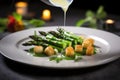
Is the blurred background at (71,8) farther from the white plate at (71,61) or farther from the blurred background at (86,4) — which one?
the white plate at (71,61)

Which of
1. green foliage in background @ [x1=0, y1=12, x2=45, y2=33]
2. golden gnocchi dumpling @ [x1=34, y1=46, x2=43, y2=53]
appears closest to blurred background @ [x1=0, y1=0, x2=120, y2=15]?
green foliage in background @ [x1=0, y1=12, x2=45, y2=33]

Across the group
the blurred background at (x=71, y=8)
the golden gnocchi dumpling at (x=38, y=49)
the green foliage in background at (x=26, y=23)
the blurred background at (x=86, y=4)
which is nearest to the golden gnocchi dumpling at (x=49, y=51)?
the golden gnocchi dumpling at (x=38, y=49)

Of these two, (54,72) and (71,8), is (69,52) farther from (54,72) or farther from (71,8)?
(71,8)

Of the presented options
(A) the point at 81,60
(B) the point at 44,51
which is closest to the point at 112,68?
(A) the point at 81,60

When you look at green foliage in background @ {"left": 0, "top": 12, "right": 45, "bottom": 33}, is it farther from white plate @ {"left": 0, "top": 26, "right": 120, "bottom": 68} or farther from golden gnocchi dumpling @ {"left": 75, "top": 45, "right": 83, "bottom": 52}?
golden gnocchi dumpling @ {"left": 75, "top": 45, "right": 83, "bottom": 52}

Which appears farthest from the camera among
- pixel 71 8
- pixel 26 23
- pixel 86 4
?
pixel 86 4

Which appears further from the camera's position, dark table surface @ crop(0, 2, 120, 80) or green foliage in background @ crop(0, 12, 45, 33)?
green foliage in background @ crop(0, 12, 45, 33)

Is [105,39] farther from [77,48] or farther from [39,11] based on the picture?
[39,11]

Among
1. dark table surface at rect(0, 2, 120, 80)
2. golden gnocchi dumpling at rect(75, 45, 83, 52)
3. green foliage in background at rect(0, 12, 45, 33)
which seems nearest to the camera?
dark table surface at rect(0, 2, 120, 80)

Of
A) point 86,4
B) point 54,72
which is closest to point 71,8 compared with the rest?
point 86,4
